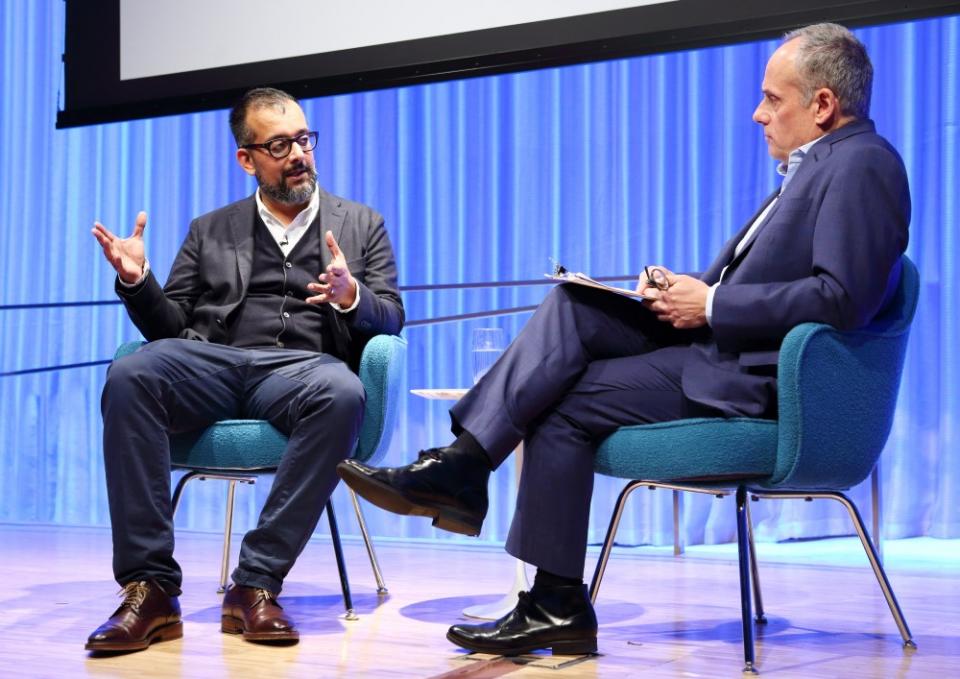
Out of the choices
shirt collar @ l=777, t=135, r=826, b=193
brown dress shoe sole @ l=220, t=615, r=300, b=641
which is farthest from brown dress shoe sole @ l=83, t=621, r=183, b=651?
shirt collar @ l=777, t=135, r=826, b=193

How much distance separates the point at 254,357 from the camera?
2443 mm

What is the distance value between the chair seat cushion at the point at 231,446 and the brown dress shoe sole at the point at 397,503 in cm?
54

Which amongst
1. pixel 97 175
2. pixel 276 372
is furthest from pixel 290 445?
pixel 97 175

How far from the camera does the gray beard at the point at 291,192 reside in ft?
9.02

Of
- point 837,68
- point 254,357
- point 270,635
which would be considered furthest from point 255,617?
point 837,68

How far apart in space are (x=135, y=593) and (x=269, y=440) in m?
0.43

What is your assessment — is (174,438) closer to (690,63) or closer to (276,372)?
(276,372)

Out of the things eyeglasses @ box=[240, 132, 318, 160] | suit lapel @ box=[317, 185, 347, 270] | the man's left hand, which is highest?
eyeglasses @ box=[240, 132, 318, 160]

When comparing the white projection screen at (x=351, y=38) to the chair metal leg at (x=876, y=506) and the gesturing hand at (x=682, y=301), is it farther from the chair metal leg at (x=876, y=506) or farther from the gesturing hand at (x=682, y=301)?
the gesturing hand at (x=682, y=301)

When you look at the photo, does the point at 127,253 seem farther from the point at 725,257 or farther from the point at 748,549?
the point at 748,549

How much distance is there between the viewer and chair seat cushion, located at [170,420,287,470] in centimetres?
231

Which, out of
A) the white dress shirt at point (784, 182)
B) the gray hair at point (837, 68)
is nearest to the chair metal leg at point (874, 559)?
the white dress shirt at point (784, 182)

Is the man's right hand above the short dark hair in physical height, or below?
below

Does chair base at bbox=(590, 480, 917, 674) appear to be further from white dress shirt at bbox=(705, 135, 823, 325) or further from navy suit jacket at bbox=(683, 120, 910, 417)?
white dress shirt at bbox=(705, 135, 823, 325)
